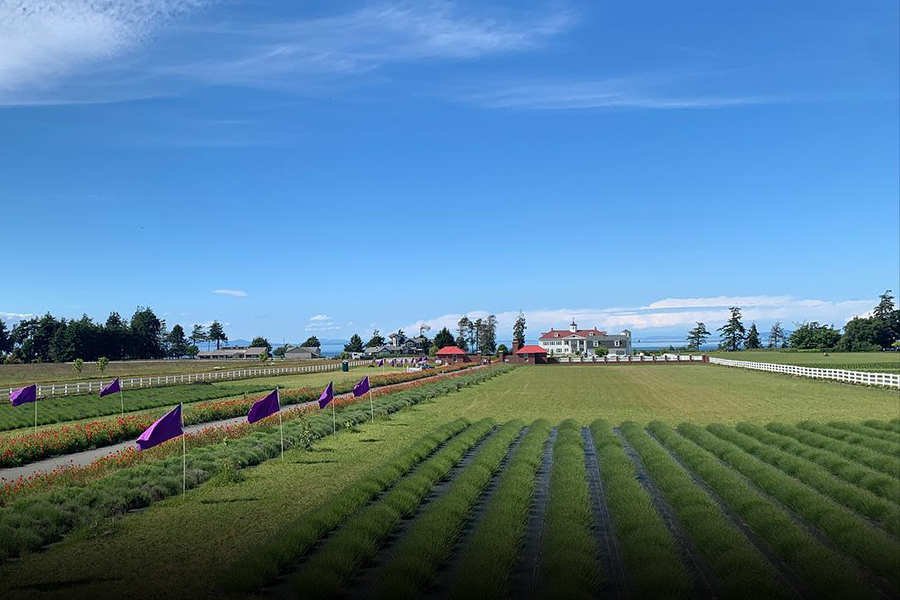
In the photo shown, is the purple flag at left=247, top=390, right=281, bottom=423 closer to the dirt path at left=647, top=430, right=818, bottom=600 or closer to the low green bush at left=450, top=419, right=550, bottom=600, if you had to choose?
the low green bush at left=450, top=419, right=550, bottom=600

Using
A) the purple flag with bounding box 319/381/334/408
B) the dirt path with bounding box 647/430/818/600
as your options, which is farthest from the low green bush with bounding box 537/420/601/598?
the purple flag with bounding box 319/381/334/408

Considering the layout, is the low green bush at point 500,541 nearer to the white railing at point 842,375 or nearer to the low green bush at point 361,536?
the low green bush at point 361,536

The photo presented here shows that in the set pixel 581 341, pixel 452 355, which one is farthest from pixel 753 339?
pixel 452 355

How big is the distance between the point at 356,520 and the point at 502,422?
58.4ft

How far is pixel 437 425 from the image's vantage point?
97.9 ft

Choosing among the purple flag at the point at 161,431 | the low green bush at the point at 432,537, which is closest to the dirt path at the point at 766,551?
the low green bush at the point at 432,537

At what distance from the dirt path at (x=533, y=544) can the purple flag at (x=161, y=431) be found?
840cm

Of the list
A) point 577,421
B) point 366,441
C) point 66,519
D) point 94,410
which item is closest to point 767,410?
point 577,421

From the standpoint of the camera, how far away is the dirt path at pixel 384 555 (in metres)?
10.6

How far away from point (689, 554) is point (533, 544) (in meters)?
2.82

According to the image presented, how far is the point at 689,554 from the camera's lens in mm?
11805

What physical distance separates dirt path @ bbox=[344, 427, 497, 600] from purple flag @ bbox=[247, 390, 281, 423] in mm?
6218

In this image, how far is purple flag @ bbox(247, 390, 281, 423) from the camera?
2025cm

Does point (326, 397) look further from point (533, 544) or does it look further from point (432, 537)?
point (533, 544)
